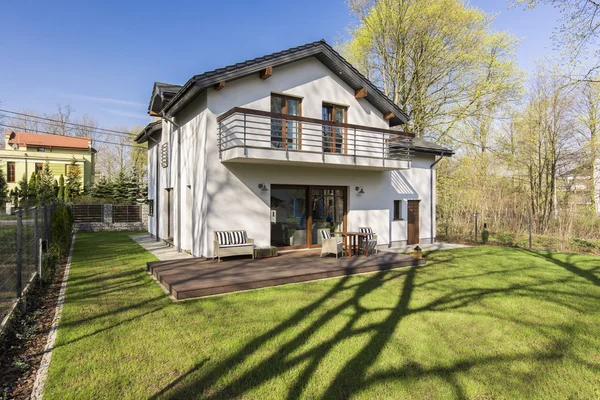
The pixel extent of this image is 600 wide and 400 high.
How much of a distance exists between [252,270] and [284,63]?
6.09m

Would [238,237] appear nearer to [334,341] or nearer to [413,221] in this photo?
[334,341]

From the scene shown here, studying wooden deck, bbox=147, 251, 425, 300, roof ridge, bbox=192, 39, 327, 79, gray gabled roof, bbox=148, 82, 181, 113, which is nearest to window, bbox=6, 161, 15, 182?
gray gabled roof, bbox=148, 82, 181, 113

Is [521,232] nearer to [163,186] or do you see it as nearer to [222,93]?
[222,93]

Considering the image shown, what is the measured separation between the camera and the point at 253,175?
955 centimetres

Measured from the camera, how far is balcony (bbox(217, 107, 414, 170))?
852cm

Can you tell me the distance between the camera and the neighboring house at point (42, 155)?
30.7 metres

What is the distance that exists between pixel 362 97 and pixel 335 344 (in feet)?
31.3

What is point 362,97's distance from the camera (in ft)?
38.2

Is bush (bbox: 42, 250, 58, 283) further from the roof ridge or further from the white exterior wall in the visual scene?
the roof ridge

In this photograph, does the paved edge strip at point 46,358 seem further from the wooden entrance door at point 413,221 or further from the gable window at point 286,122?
the wooden entrance door at point 413,221

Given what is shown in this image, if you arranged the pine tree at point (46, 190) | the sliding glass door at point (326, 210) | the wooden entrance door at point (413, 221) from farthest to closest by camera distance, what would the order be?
the pine tree at point (46, 190)
the wooden entrance door at point (413, 221)
the sliding glass door at point (326, 210)

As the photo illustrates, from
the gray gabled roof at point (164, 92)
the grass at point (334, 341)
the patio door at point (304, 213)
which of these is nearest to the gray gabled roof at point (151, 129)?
the gray gabled roof at point (164, 92)

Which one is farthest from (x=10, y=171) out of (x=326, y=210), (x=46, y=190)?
(x=326, y=210)

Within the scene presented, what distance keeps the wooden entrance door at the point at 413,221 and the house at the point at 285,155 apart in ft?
0.20
